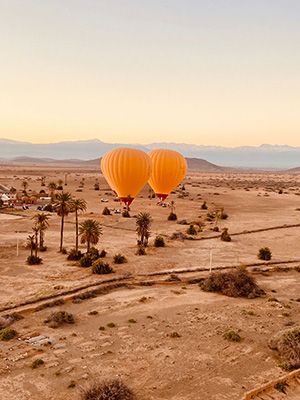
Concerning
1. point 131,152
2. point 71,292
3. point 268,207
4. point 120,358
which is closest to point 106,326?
point 120,358

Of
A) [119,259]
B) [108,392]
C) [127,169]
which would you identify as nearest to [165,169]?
[127,169]

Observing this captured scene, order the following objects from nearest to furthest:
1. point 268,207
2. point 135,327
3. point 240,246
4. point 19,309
Answer: point 135,327 → point 19,309 → point 240,246 → point 268,207

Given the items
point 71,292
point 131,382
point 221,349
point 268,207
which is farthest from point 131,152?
point 268,207

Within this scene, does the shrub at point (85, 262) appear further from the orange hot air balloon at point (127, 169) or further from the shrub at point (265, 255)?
the shrub at point (265, 255)

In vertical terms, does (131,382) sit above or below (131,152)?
below

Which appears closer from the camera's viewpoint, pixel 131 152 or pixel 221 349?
pixel 221 349

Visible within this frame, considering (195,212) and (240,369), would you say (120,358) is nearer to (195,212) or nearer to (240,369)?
(240,369)

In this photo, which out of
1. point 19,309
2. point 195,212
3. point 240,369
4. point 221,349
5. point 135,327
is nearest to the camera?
point 240,369
